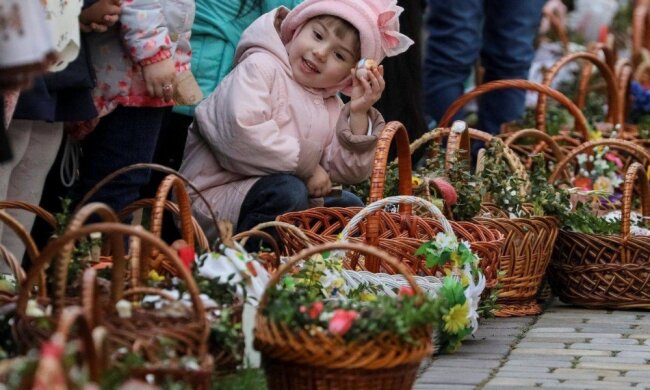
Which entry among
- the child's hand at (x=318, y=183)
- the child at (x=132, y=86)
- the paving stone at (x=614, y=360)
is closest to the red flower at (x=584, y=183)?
the child's hand at (x=318, y=183)

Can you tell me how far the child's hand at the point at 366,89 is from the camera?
17.2 ft

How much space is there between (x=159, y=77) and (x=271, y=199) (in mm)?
684

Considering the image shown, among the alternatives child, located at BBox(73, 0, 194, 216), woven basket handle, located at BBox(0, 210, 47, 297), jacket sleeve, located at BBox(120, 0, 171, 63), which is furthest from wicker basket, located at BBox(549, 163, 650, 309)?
woven basket handle, located at BBox(0, 210, 47, 297)

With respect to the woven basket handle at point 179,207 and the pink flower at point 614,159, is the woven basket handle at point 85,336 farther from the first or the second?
the pink flower at point 614,159

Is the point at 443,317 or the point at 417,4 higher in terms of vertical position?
the point at 417,4

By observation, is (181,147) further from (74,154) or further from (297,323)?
(297,323)

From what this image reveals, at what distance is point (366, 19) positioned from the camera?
17.6 ft

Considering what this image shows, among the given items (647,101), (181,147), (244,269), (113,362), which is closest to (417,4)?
(181,147)

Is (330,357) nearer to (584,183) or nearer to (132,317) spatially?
(132,317)

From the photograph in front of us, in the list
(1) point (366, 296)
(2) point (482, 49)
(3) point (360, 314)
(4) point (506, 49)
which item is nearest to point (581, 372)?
(1) point (366, 296)

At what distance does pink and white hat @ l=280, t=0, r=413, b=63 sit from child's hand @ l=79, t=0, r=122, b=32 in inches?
36.4

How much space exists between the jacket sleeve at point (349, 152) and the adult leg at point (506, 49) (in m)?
2.88

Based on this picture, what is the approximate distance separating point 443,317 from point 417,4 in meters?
2.93

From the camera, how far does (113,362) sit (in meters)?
3.06
